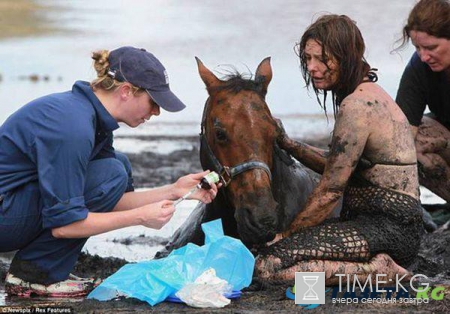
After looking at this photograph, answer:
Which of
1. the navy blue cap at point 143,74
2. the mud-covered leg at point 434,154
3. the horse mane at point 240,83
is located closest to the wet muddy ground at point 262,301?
the mud-covered leg at point 434,154

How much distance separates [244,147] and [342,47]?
845 mm

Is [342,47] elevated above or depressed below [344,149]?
above

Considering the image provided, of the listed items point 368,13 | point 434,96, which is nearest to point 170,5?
point 368,13

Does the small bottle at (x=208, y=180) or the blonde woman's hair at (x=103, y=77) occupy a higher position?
the blonde woman's hair at (x=103, y=77)

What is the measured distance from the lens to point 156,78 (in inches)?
249

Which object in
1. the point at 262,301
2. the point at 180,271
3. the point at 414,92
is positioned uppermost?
the point at 414,92

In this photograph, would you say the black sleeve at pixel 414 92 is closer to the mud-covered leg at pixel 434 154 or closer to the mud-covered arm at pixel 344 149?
the mud-covered leg at pixel 434 154

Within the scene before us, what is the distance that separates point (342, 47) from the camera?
6883 millimetres

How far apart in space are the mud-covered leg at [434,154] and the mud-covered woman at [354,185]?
2181 millimetres

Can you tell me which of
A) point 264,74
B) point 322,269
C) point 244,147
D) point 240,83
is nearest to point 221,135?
point 244,147

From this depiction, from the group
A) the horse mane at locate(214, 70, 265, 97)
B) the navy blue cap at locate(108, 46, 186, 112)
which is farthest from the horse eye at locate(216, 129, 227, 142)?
the navy blue cap at locate(108, 46, 186, 112)

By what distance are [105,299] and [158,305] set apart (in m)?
0.33

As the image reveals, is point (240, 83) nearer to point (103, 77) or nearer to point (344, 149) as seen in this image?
point (344, 149)

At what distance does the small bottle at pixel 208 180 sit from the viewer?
650 centimetres
